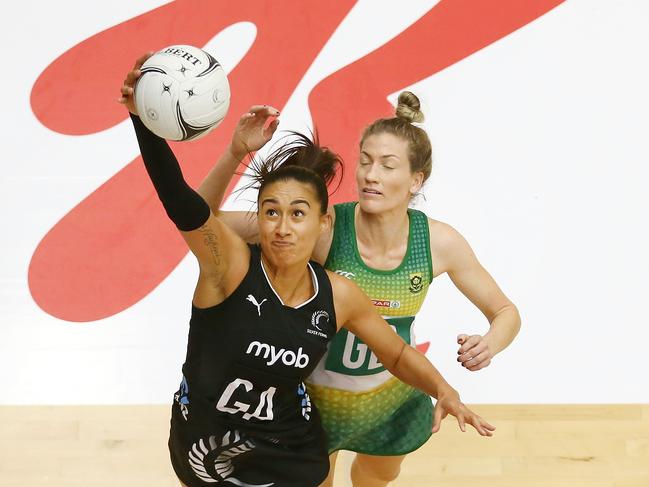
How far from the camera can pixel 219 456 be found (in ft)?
7.70

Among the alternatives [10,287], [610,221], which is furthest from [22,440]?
[610,221]

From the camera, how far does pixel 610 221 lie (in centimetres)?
403

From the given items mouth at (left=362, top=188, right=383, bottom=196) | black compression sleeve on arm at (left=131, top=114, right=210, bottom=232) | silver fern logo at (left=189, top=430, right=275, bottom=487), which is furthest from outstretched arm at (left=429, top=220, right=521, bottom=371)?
black compression sleeve on arm at (left=131, top=114, right=210, bottom=232)

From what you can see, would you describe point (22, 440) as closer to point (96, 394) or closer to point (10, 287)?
point (96, 394)

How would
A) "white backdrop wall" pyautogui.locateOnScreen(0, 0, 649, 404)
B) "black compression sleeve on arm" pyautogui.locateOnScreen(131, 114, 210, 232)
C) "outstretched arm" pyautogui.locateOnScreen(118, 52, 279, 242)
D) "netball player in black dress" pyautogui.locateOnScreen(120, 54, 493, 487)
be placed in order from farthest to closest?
"white backdrop wall" pyautogui.locateOnScreen(0, 0, 649, 404) < "outstretched arm" pyautogui.locateOnScreen(118, 52, 279, 242) < "netball player in black dress" pyautogui.locateOnScreen(120, 54, 493, 487) < "black compression sleeve on arm" pyautogui.locateOnScreen(131, 114, 210, 232)

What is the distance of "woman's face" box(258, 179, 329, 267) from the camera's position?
223 centimetres

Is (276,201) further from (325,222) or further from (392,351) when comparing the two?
(392,351)

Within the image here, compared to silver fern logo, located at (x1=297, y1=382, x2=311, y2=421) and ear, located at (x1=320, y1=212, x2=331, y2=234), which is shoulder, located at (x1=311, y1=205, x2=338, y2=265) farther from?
silver fern logo, located at (x1=297, y1=382, x2=311, y2=421)

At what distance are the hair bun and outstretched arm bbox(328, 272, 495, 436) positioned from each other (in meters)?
0.54

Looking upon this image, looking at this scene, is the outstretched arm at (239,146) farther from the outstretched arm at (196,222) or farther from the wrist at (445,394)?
the wrist at (445,394)

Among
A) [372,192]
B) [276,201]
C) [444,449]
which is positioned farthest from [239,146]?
[444,449]

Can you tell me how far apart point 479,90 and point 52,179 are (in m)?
1.83

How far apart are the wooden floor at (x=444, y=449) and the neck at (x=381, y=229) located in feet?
3.86

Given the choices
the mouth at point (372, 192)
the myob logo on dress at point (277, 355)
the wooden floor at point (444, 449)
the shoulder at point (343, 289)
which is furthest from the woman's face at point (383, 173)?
the wooden floor at point (444, 449)
